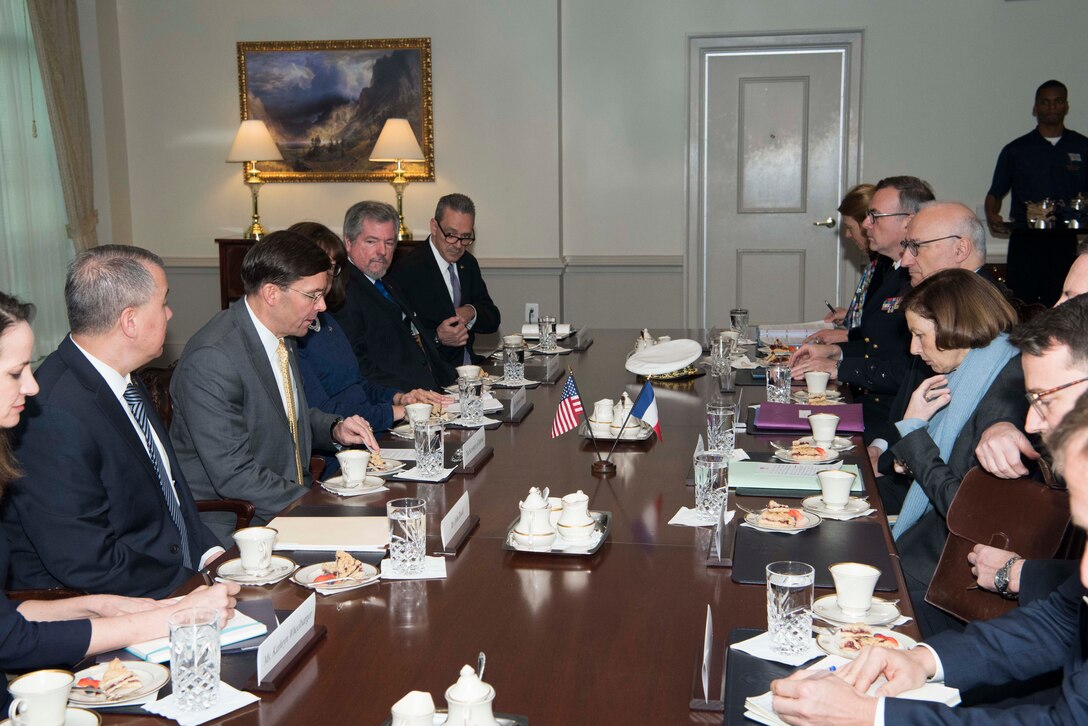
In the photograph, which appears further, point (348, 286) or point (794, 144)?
point (794, 144)

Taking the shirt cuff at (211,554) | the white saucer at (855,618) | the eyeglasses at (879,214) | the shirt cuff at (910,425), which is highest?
the eyeglasses at (879,214)

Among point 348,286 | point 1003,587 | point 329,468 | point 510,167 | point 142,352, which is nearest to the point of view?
point 1003,587

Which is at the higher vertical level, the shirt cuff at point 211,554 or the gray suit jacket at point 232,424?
the gray suit jacket at point 232,424

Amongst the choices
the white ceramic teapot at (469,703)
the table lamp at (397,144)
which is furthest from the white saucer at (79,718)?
the table lamp at (397,144)

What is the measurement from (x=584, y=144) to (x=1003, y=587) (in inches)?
233

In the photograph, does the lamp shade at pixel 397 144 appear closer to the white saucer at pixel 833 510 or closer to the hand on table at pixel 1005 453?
the white saucer at pixel 833 510

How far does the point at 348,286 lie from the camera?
14.7ft

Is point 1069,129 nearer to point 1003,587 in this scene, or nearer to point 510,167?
point 510,167

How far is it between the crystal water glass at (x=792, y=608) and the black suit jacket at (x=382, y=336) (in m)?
2.80

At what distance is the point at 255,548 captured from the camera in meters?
2.08

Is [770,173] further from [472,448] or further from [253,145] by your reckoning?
[472,448]

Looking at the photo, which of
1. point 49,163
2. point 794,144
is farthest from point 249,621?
point 794,144

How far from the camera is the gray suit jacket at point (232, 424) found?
2945 millimetres

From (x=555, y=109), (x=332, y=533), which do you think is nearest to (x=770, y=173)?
(x=555, y=109)
